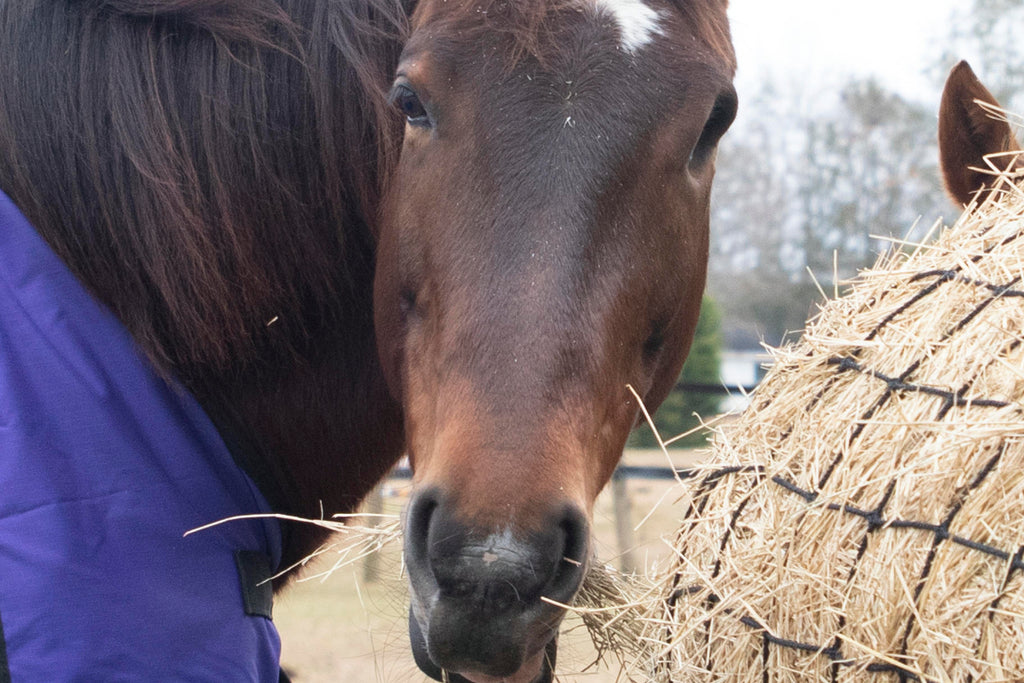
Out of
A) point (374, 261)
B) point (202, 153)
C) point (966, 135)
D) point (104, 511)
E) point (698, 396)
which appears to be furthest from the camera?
point (698, 396)

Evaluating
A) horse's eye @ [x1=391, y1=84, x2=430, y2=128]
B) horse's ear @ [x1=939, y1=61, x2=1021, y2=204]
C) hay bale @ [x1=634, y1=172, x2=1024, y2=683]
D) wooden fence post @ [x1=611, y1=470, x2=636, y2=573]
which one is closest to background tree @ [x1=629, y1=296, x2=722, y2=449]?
wooden fence post @ [x1=611, y1=470, x2=636, y2=573]

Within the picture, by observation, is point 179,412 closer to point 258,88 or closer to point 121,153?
point 121,153

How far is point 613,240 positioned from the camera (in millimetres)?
1544

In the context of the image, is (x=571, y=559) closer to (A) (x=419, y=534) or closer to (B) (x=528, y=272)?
(A) (x=419, y=534)

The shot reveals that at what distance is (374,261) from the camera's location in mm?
1979

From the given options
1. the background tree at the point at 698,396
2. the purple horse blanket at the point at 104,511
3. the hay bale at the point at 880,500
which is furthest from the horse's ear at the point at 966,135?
the background tree at the point at 698,396

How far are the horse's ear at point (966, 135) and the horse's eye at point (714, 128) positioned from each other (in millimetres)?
832

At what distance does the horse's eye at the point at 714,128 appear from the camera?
1.73 metres

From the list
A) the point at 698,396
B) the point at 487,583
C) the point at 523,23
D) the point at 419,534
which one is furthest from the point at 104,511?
the point at 698,396

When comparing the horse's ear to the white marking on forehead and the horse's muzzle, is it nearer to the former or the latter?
the white marking on forehead

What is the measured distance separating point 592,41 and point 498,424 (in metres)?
0.73

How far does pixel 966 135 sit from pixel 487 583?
1.82 m

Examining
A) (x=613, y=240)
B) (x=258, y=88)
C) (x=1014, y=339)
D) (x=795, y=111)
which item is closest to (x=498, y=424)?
(x=613, y=240)

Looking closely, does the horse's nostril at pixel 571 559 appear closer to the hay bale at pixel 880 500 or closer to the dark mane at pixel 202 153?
the hay bale at pixel 880 500
